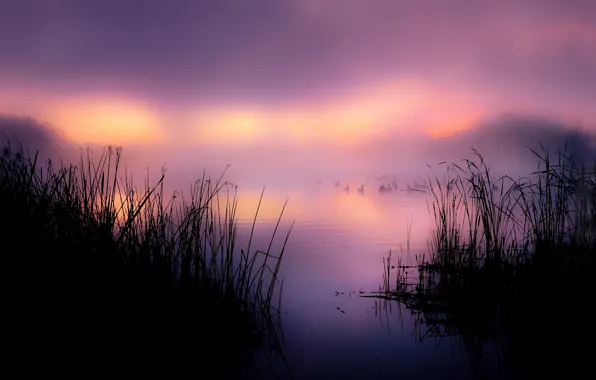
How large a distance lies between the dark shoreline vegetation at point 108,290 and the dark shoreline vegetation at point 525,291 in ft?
6.13

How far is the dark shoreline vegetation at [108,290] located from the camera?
10.7 ft

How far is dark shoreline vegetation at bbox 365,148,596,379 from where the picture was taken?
154 inches

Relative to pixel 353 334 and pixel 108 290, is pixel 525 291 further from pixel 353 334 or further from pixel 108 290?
pixel 108 290

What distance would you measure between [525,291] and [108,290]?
385cm

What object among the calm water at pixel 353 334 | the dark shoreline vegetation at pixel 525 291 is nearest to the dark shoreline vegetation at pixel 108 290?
the calm water at pixel 353 334

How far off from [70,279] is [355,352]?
7.93ft

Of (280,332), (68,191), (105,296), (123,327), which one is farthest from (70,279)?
(280,332)

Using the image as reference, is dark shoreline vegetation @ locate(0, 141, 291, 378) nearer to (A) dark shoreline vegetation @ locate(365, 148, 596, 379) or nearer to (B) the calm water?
(B) the calm water

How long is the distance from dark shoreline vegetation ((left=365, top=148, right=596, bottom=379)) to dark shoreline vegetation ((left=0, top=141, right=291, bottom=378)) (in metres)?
1.87

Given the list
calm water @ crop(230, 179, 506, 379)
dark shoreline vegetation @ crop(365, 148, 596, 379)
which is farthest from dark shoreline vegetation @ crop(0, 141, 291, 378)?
dark shoreline vegetation @ crop(365, 148, 596, 379)

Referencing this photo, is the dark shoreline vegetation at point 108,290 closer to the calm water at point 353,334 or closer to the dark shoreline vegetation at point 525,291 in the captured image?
the calm water at point 353,334

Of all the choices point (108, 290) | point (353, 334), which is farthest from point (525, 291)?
point (108, 290)

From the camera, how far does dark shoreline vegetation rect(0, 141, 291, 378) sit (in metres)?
3.27

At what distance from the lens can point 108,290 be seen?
3488 millimetres
